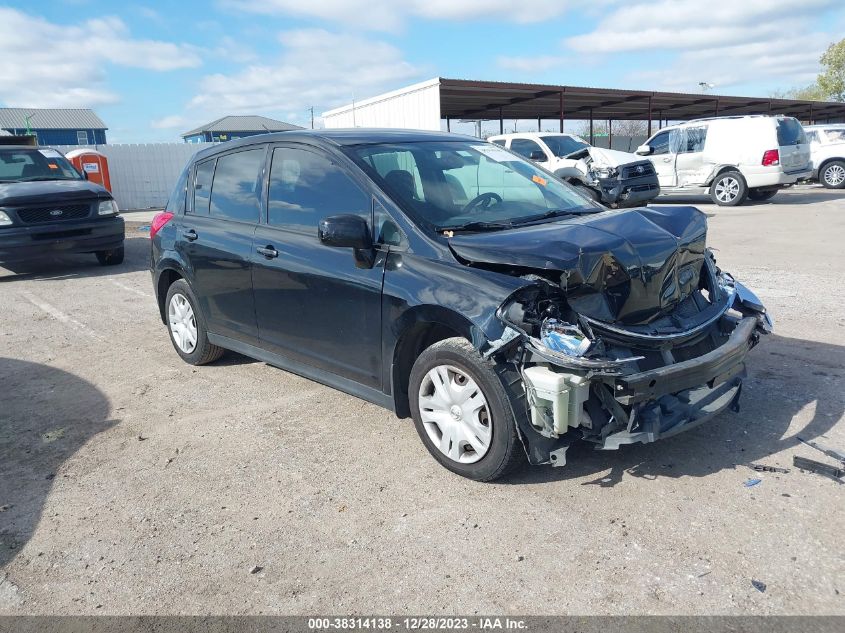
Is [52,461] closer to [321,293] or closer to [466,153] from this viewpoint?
[321,293]

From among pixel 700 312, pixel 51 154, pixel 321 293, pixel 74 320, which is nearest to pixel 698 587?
pixel 700 312

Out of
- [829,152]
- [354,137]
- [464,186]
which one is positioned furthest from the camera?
[829,152]

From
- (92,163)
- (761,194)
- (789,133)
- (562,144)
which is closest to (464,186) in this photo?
(562,144)

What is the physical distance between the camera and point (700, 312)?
150 inches

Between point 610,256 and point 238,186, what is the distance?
2.87 meters

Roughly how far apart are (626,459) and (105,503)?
2.76 m

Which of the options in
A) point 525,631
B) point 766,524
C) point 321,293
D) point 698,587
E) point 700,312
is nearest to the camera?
point 525,631

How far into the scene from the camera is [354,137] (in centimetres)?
433

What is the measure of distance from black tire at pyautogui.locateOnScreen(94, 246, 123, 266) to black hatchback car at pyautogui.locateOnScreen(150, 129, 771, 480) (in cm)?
696

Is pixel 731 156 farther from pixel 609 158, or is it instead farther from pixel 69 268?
pixel 69 268

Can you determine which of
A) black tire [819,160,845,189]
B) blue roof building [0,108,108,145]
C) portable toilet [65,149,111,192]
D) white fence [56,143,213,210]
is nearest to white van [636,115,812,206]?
black tire [819,160,845,189]

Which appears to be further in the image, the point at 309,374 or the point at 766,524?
the point at 309,374

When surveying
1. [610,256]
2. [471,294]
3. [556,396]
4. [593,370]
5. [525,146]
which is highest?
[525,146]

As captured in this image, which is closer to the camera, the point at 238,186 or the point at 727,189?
the point at 238,186
